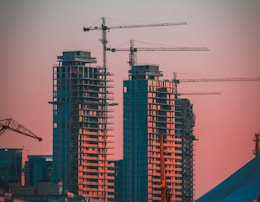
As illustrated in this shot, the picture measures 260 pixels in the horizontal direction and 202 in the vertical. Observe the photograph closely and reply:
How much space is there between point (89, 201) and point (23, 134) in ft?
43.9

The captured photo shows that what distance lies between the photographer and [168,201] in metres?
91.6

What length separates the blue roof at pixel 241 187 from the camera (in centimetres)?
5472

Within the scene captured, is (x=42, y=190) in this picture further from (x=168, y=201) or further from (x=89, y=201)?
(x=168, y=201)

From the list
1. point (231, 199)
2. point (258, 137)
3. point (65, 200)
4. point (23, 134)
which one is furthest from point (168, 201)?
point (23, 134)

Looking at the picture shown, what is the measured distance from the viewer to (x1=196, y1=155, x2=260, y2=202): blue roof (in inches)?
2154

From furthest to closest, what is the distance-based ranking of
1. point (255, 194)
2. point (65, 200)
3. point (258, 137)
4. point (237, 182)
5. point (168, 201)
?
point (65, 200) < point (258, 137) < point (168, 201) < point (237, 182) < point (255, 194)

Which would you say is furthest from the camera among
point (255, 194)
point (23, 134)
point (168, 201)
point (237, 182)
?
point (23, 134)

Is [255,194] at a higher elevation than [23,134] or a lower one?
lower

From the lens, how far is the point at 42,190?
171375mm

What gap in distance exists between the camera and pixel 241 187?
55.9 metres

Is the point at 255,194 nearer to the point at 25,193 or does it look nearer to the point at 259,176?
the point at 259,176

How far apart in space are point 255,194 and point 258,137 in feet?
146

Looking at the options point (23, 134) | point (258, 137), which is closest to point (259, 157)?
point (258, 137)

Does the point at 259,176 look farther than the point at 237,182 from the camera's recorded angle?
No
